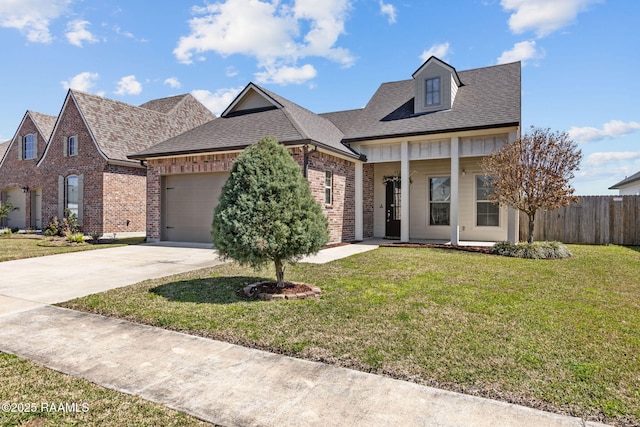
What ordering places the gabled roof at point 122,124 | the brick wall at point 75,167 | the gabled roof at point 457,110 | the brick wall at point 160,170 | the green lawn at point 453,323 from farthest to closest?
the gabled roof at point 122,124
the brick wall at point 75,167
the brick wall at point 160,170
the gabled roof at point 457,110
the green lawn at point 453,323

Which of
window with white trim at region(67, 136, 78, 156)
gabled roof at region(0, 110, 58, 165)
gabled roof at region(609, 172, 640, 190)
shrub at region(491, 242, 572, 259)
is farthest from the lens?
gabled roof at region(0, 110, 58, 165)

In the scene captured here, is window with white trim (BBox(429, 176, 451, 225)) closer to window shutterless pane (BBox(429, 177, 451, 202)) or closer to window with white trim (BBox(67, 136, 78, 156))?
window shutterless pane (BBox(429, 177, 451, 202))

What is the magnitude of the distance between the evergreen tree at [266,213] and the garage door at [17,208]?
23.8 meters

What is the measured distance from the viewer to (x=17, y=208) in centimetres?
2272

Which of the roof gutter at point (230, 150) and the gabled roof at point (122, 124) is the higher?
the gabled roof at point (122, 124)

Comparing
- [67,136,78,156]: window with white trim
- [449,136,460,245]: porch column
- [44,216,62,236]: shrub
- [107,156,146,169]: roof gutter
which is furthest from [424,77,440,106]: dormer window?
[44,216,62,236]: shrub

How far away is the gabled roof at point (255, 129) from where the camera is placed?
11.5 meters

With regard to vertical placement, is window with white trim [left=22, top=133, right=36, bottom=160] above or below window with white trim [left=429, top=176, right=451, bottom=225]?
above

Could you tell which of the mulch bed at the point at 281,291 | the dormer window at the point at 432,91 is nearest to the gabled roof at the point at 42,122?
the dormer window at the point at 432,91

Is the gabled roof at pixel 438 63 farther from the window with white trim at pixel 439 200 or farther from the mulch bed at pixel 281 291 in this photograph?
the mulch bed at pixel 281 291

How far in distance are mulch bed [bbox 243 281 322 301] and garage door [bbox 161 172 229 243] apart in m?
7.02

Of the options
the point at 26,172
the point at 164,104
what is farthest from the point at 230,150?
the point at 26,172

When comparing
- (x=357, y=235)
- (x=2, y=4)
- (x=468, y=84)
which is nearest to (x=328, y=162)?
(x=357, y=235)

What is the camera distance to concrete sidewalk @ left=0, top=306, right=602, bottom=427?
2400 mm
